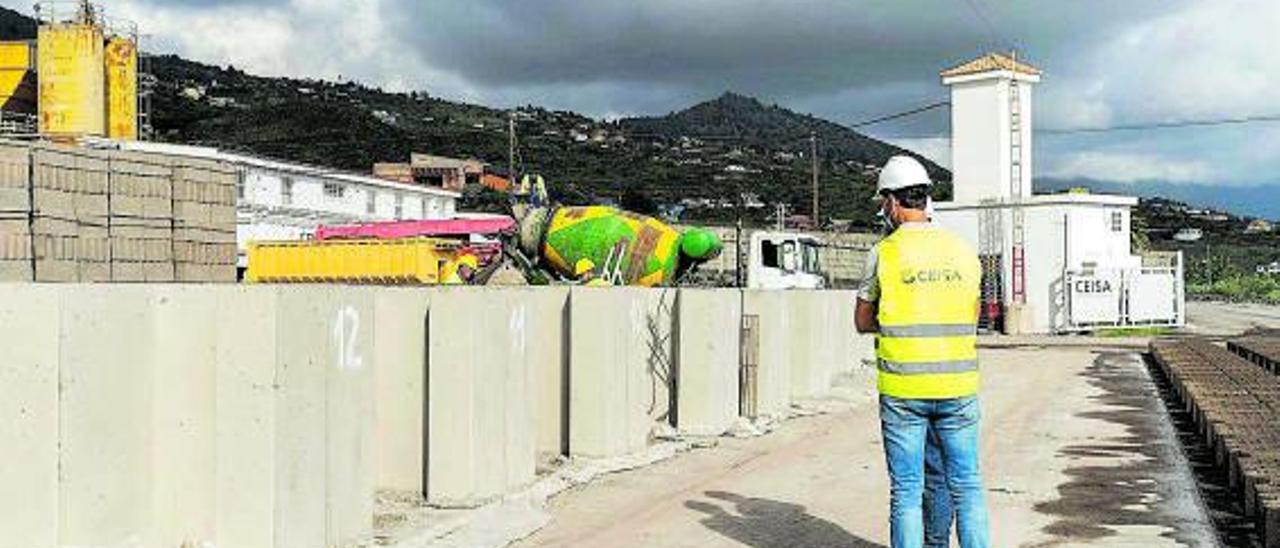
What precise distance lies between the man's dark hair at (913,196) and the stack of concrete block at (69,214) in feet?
19.7

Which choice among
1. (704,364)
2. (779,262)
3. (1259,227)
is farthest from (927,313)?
(1259,227)

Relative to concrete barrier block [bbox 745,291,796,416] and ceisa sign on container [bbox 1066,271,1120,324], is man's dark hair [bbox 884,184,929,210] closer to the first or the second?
concrete barrier block [bbox 745,291,796,416]

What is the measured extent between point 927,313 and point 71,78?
153ft

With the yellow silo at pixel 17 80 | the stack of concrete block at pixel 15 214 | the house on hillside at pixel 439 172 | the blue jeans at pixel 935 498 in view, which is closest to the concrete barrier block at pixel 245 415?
the stack of concrete block at pixel 15 214

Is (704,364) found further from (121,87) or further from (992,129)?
(121,87)

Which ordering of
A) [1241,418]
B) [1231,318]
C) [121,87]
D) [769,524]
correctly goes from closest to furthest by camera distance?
[769,524], [1241,418], [121,87], [1231,318]

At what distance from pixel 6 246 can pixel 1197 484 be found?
8.94m

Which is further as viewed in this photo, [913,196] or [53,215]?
[53,215]

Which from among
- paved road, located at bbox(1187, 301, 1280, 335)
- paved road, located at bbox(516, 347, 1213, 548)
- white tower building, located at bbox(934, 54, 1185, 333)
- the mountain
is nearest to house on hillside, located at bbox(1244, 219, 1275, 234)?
the mountain

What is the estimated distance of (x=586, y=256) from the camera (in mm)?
19500

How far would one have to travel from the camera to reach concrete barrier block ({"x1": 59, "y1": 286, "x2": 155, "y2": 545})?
6.43 meters

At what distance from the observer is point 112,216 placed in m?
9.91

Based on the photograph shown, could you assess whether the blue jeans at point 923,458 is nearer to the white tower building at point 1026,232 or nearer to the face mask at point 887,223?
the face mask at point 887,223

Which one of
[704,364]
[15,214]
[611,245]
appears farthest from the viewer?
[611,245]
